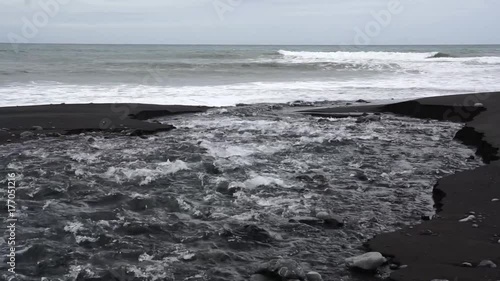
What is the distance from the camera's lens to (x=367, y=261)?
4227 millimetres

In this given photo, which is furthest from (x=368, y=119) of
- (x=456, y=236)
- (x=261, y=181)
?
(x=456, y=236)

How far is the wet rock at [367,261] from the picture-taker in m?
4.20

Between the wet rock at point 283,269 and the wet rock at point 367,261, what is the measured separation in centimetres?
50

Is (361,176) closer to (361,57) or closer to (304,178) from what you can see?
(304,178)

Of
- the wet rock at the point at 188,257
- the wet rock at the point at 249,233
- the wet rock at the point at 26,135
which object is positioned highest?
the wet rock at the point at 26,135

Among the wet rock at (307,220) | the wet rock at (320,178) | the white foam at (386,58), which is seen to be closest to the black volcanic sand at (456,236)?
the wet rock at (307,220)

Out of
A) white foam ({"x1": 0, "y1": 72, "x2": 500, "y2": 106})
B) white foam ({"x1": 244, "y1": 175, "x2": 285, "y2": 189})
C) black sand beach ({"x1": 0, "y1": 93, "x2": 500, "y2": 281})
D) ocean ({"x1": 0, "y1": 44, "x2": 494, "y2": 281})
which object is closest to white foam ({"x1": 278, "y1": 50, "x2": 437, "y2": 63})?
white foam ({"x1": 0, "y1": 72, "x2": 500, "y2": 106})

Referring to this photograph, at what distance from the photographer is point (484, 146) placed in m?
8.88

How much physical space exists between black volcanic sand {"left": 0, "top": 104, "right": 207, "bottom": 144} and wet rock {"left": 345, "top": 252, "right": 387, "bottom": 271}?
23.7 feet

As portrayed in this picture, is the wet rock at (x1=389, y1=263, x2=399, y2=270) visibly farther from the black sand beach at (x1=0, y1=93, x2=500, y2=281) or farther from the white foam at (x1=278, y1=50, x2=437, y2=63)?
the white foam at (x1=278, y1=50, x2=437, y2=63)

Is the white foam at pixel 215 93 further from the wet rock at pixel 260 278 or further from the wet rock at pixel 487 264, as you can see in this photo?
the wet rock at pixel 487 264

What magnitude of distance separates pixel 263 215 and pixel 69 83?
1940 cm

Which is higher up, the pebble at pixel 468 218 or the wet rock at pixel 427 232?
the pebble at pixel 468 218

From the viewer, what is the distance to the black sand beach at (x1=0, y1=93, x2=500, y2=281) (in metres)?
4.26
